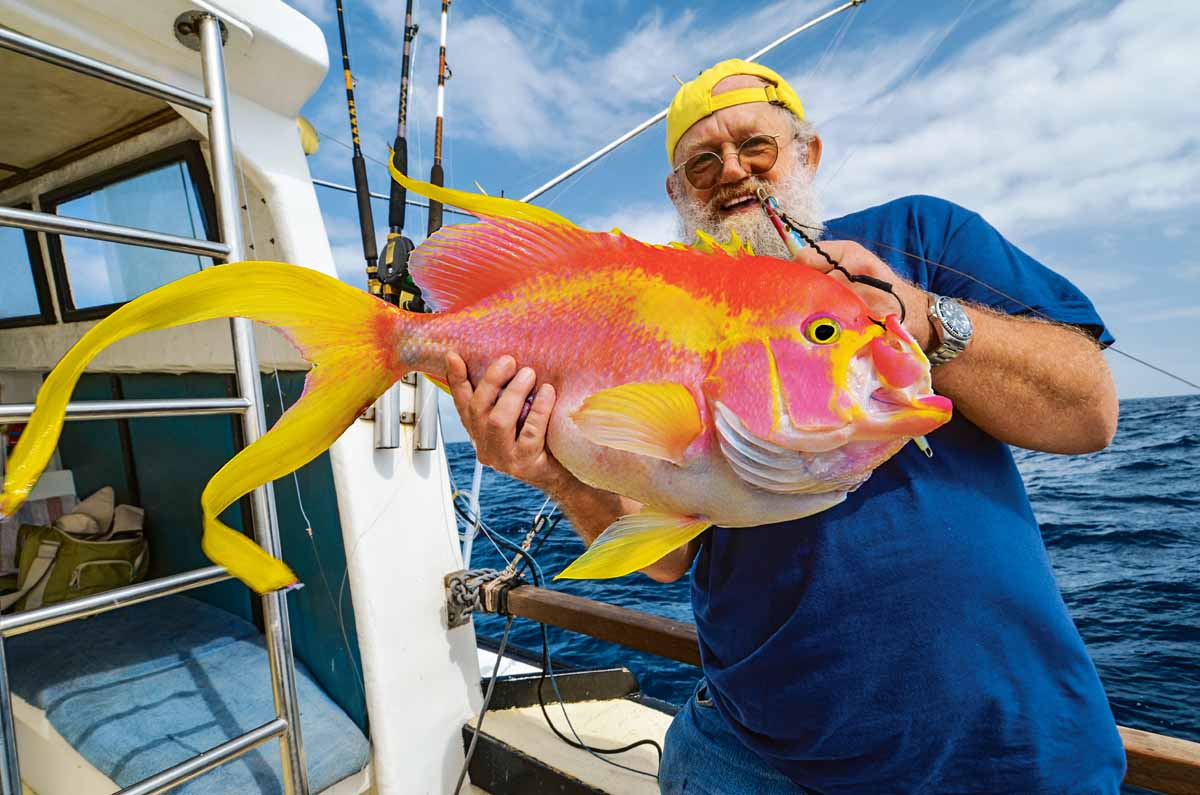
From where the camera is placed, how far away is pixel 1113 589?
7105 mm

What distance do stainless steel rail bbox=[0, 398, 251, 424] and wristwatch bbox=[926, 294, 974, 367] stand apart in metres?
1.48

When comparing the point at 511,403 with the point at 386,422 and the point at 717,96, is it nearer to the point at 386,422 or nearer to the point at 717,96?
the point at 717,96

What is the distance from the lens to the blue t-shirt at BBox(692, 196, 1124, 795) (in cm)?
107

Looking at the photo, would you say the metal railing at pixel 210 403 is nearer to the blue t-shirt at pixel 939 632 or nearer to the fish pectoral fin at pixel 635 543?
the fish pectoral fin at pixel 635 543

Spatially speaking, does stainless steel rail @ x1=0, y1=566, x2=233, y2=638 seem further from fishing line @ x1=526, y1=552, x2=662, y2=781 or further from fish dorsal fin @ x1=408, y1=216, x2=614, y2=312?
fishing line @ x1=526, y1=552, x2=662, y2=781

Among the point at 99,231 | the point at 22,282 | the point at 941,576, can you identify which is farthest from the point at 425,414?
the point at 22,282

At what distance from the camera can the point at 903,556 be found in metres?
1.10

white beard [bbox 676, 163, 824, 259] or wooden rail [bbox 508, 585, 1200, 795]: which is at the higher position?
Answer: white beard [bbox 676, 163, 824, 259]

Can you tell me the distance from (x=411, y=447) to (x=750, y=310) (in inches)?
76.8

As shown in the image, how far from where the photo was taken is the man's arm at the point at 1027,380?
102 cm

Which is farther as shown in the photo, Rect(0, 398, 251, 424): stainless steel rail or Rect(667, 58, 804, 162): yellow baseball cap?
Rect(667, 58, 804, 162): yellow baseball cap

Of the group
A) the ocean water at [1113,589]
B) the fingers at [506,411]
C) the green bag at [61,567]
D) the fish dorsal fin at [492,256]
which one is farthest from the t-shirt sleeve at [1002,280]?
the green bag at [61,567]

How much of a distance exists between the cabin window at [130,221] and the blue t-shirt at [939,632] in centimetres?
265

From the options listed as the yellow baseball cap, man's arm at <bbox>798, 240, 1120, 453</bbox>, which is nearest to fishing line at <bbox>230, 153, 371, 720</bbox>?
the yellow baseball cap
